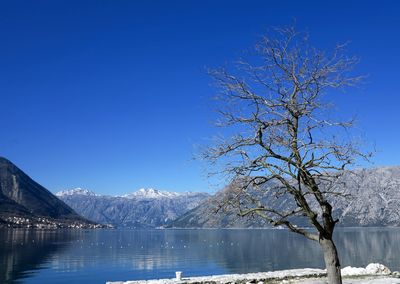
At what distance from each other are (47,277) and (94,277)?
7375mm

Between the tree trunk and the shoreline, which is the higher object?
the tree trunk

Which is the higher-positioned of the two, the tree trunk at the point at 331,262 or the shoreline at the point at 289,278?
the tree trunk at the point at 331,262

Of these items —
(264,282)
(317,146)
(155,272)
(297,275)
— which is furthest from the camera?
(155,272)

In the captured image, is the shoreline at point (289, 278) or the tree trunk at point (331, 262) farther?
the shoreline at point (289, 278)

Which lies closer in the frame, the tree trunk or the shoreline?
the tree trunk

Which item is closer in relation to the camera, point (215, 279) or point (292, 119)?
point (292, 119)

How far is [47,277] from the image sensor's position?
221 feet

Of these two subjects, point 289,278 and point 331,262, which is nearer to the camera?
point 331,262

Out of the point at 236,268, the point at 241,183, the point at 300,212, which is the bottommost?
the point at 236,268

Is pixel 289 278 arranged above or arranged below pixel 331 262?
below

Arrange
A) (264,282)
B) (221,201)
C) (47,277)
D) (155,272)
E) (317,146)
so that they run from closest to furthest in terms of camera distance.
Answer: (317,146) < (221,201) < (264,282) < (47,277) < (155,272)

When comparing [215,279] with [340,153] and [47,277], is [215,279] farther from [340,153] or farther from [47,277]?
[47,277]

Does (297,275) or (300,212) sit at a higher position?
(300,212)

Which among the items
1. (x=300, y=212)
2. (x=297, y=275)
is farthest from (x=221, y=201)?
(x=297, y=275)
